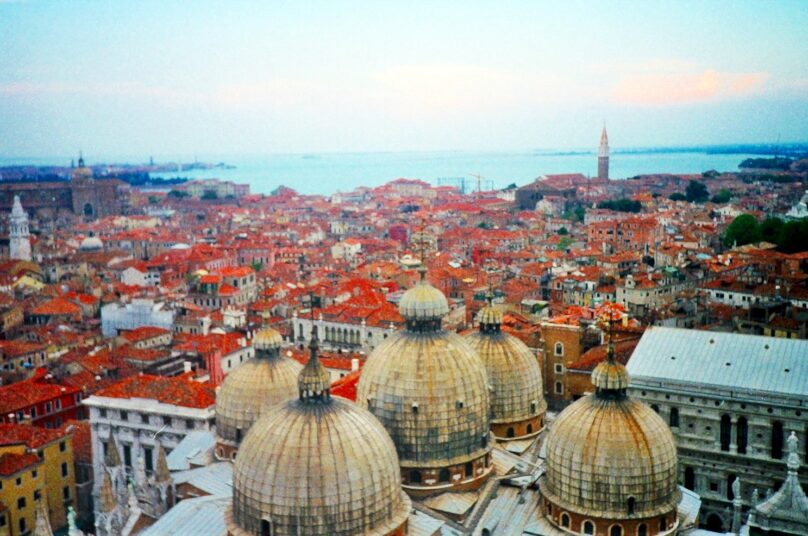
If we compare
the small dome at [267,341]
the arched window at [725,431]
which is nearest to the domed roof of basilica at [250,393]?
the small dome at [267,341]

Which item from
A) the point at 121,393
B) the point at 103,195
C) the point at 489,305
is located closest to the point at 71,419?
the point at 121,393

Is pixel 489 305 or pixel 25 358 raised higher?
pixel 489 305

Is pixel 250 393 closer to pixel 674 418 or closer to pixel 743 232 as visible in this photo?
pixel 674 418

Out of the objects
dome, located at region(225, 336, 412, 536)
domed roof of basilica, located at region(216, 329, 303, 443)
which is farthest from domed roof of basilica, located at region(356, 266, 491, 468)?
domed roof of basilica, located at region(216, 329, 303, 443)

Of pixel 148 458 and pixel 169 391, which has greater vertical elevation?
pixel 169 391

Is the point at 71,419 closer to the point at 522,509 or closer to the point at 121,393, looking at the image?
the point at 121,393

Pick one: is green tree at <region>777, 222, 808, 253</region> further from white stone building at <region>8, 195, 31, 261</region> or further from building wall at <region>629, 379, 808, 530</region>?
white stone building at <region>8, 195, 31, 261</region>

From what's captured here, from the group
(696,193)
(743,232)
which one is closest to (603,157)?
(696,193)

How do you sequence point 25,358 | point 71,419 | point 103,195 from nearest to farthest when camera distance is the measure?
point 71,419
point 25,358
point 103,195
